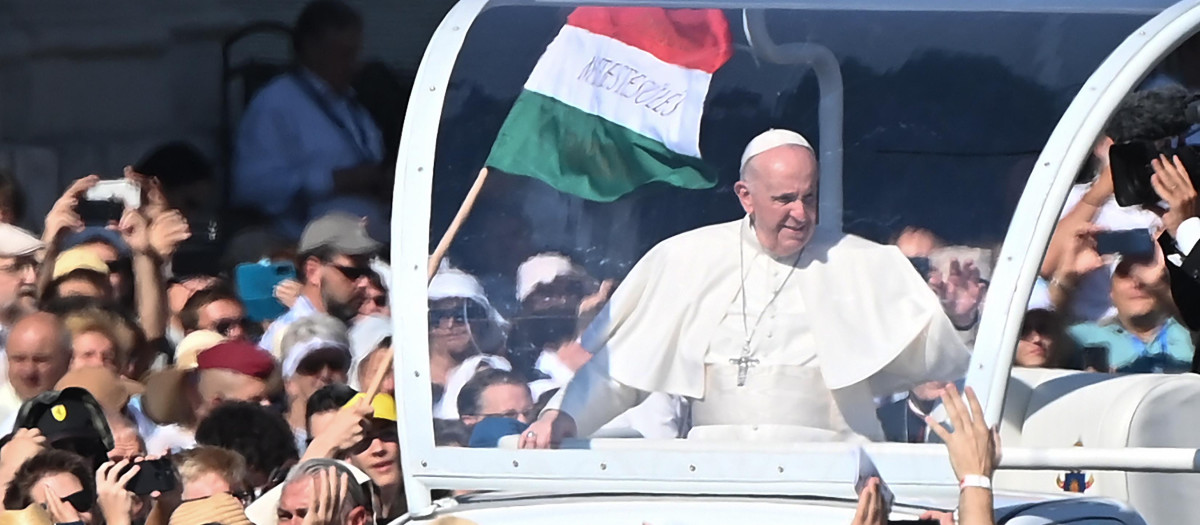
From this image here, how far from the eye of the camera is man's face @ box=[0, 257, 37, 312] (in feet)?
17.9

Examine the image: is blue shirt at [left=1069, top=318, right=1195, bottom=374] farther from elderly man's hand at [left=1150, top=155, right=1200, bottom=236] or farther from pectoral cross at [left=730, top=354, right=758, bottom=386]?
pectoral cross at [left=730, top=354, right=758, bottom=386]

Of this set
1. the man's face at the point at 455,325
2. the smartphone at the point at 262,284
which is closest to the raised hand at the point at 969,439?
the man's face at the point at 455,325

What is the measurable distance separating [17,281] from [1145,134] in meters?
3.43

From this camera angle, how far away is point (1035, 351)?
3742 mm

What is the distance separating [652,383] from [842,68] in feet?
2.32

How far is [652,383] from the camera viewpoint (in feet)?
11.4

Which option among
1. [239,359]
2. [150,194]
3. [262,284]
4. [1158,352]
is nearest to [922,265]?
[1158,352]

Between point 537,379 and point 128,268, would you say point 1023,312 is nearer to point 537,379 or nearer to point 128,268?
point 537,379

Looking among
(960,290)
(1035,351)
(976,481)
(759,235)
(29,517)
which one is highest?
(759,235)

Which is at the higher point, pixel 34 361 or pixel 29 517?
pixel 34 361

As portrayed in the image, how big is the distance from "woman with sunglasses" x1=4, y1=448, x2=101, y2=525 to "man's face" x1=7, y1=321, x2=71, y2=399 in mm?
740

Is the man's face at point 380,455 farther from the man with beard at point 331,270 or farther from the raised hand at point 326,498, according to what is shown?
the man with beard at point 331,270

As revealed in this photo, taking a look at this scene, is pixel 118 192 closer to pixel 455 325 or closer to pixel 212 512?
pixel 212 512

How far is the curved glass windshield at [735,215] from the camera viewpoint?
3.39 metres
